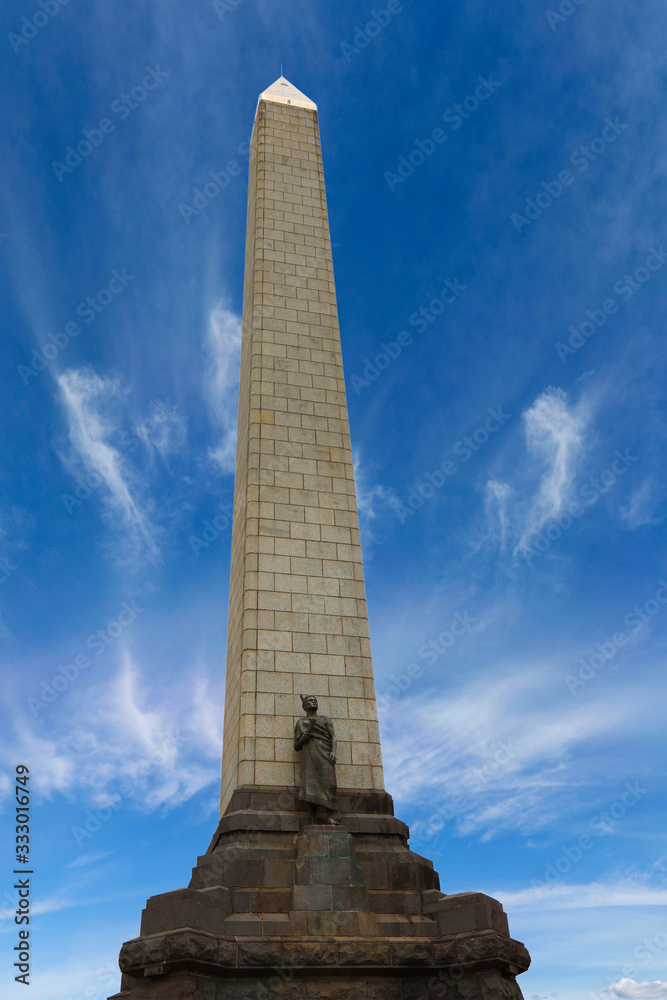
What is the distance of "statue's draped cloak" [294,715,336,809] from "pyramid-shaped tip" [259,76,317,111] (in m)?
17.5

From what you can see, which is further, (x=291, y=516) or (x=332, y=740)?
(x=291, y=516)

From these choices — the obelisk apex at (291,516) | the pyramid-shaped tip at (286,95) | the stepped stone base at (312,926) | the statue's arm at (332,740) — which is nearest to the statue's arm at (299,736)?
the obelisk apex at (291,516)

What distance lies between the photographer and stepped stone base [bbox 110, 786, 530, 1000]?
9.93m

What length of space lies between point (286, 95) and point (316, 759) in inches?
736

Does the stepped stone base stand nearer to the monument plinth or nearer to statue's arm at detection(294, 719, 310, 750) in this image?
the monument plinth

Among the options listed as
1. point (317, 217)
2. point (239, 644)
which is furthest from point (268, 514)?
point (317, 217)

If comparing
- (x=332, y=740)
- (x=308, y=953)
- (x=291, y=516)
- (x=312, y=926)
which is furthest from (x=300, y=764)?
(x=291, y=516)

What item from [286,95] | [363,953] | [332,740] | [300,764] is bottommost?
[363,953]

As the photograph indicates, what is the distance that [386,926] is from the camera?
10953 mm

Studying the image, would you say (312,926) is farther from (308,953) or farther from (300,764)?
(300,764)

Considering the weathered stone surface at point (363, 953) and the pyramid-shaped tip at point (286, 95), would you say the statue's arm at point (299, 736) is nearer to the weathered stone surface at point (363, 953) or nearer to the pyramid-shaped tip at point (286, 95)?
the weathered stone surface at point (363, 953)

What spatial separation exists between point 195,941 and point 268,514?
743 centimetres

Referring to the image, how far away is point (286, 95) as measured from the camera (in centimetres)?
2241

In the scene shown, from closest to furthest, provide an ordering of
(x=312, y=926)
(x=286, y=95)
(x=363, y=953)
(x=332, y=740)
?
1. (x=363, y=953)
2. (x=312, y=926)
3. (x=332, y=740)
4. (x=286, y=95)
